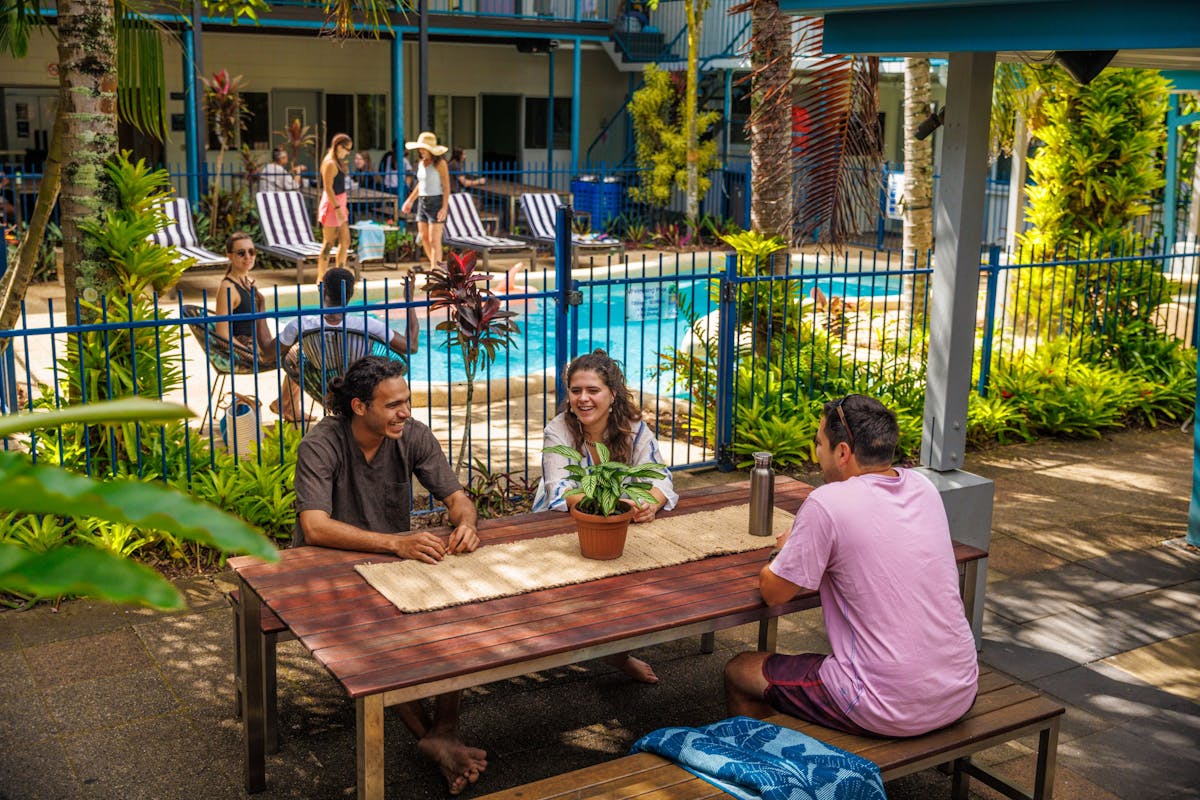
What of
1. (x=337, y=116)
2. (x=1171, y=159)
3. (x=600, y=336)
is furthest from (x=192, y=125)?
(x=1171, y=159)

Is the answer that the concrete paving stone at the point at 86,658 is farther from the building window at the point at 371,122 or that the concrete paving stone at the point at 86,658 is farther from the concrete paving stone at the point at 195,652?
the building window at the point at 371,122

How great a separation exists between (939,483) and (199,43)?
41.2 feet

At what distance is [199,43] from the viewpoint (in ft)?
49.8

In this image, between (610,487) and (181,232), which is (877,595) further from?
(181,232)

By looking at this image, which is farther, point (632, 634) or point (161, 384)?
point (161, 384)

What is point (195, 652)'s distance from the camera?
492 cm

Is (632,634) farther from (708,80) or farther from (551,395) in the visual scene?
(708,80)

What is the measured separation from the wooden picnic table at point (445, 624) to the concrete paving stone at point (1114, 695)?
96cm

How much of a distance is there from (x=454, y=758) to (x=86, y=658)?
5.78 ft

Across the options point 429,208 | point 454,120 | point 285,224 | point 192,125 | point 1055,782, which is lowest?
point 1055,782

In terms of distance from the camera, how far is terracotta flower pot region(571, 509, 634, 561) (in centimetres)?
381

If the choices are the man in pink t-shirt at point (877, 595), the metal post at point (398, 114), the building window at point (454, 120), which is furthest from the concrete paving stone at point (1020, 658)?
the building window at point (454, 120)

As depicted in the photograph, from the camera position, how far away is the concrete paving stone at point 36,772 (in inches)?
151

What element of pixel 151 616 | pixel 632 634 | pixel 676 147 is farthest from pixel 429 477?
pixel 676 147
